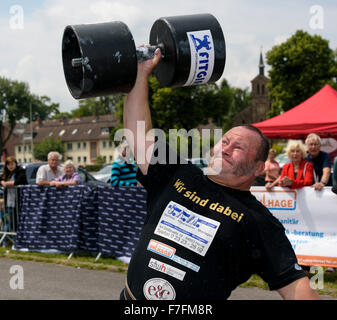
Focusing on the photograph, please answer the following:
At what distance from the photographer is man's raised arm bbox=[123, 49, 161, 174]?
2523 millimetres

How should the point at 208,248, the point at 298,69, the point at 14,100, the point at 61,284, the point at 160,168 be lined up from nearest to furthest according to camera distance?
1. the point at 208,248
2. the point at 160,168
3. the point at 61,284
4. the point at 298,69
5. the point at 14,100

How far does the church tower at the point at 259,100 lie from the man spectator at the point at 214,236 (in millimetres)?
98648

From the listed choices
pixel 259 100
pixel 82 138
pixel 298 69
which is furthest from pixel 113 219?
pixel 259 100

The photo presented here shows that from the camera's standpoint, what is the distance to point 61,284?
21.4 feet

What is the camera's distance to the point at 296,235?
7078mm

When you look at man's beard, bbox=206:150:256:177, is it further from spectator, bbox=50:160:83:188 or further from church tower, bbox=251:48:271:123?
church tower, bbox=251:48:271:123

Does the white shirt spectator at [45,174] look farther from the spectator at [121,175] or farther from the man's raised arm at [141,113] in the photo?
the man's raised arm at [141,113]

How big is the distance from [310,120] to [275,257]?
8.97 metres

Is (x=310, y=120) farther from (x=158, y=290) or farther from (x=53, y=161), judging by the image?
(x=158, y=290)

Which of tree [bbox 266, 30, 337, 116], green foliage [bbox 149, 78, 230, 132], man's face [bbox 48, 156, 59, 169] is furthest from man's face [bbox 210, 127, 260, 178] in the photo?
green foliage [bbox 149, 78, 230, 132]

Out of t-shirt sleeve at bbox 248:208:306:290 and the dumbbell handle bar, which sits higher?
the dumbbell handle bar

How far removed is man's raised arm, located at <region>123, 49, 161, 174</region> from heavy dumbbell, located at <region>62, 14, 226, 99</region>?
0.18ft
